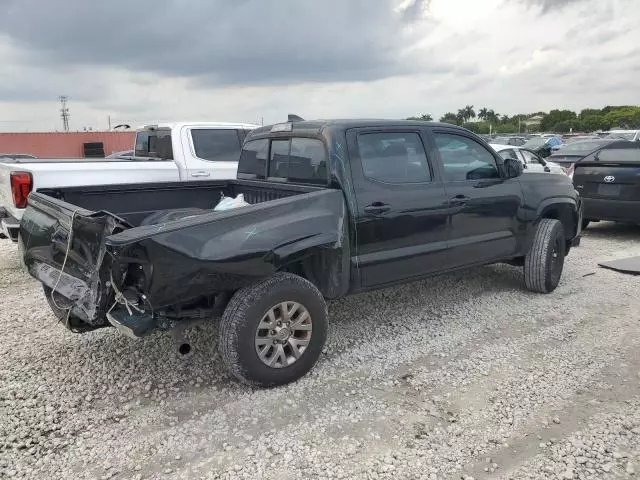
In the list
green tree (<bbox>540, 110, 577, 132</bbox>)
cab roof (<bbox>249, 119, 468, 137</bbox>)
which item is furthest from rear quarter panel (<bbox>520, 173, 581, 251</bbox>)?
green tree (<bbox>540, 110, 577, 132</bbox>)

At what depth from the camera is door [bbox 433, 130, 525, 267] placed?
4883 millimetres

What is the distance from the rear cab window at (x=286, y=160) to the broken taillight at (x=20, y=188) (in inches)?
95.7

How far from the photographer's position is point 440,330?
485 cm

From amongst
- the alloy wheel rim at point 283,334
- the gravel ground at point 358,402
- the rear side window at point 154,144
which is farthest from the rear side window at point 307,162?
the rear side window at point 154,144

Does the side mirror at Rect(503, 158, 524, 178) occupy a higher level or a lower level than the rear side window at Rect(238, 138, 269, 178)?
lower

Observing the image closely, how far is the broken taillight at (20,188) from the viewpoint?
5949mm

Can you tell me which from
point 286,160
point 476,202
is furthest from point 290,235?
point 476,202

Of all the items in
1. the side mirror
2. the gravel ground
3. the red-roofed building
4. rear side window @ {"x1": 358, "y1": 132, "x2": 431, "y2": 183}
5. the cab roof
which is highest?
the red-roofed building

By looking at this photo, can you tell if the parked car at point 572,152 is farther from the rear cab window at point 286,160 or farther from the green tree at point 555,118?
the green tree at point 555,118

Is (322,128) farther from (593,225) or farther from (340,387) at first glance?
(593,225)

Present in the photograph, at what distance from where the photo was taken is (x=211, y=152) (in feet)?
26.3

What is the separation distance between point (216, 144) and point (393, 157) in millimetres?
4195

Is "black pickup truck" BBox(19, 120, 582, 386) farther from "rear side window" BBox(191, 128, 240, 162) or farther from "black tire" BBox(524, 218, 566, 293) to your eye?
"rear side window" BBox(191, 128, 240, 162)

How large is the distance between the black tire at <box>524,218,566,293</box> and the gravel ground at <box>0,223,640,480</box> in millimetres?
450
